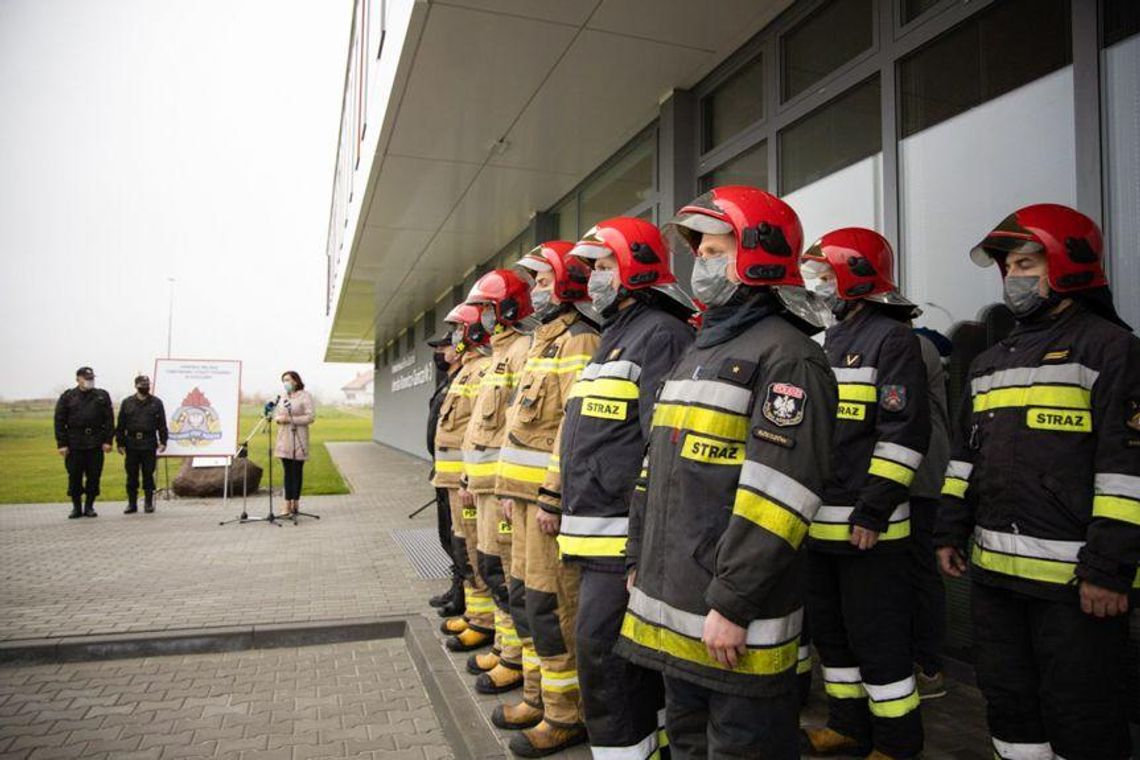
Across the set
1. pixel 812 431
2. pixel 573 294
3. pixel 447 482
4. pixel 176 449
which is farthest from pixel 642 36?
pixel 176 449

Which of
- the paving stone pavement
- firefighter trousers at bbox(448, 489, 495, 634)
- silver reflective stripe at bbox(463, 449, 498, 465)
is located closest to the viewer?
the paving stone pavement

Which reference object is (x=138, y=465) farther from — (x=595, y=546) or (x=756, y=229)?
(x=756, y=229)

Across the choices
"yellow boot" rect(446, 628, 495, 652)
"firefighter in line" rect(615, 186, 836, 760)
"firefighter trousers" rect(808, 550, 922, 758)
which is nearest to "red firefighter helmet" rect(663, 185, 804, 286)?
"firefighter in line" rect(615, 186, 836, 760)

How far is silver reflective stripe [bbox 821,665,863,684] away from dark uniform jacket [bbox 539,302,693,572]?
127 centimetres

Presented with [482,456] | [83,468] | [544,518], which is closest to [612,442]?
[544,518]

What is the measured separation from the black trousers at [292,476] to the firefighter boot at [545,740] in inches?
338

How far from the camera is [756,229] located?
243 cm

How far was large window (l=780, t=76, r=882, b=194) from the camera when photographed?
510 cm

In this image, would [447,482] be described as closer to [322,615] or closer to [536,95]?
[322,615]

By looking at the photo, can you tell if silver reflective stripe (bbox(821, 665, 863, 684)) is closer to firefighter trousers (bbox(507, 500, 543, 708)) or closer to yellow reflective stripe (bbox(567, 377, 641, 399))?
firefighter trousers (bbox(507, 500, 543, 708))

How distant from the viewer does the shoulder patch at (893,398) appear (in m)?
3.24

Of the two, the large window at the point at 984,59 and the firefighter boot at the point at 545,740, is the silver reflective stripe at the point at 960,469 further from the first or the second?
the large window at the point at 984,59

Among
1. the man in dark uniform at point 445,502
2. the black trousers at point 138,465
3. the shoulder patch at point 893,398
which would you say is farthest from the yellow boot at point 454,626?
the black trousers at point 138,465

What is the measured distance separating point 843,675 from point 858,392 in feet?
4.24
